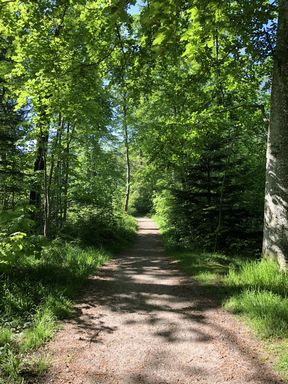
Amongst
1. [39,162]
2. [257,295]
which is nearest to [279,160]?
[257,295]

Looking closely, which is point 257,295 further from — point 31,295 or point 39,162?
point 39,162

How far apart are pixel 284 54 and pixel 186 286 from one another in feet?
16.4

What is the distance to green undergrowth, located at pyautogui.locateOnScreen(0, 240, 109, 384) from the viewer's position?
144 inches

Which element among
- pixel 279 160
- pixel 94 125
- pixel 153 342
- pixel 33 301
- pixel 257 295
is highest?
pixel 94 125

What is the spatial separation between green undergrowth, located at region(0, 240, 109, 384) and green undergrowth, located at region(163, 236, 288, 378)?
2.54m

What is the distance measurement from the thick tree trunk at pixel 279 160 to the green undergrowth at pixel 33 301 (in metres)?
4.02

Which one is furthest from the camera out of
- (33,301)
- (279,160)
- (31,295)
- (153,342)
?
(279,160)

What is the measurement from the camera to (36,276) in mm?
6582

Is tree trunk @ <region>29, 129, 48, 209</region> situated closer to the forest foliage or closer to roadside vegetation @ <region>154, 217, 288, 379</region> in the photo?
the forest foliage

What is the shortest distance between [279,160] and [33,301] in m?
5.17

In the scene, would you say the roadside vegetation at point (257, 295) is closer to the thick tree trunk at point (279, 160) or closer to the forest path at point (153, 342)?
the forest path at point (153, 342)

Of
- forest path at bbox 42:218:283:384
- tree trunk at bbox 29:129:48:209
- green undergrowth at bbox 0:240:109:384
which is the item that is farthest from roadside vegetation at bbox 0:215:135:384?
tree trunk at bbox 29:129:48:209

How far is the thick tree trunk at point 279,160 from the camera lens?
6.57m

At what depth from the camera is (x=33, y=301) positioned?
5.42m
